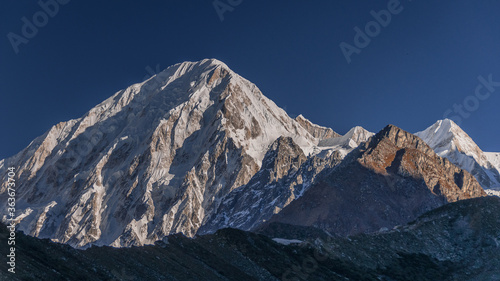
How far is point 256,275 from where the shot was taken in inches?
3406

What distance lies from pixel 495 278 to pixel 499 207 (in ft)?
109

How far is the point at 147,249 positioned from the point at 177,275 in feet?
21.6

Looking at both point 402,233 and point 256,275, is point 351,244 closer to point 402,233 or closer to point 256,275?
point 402,233

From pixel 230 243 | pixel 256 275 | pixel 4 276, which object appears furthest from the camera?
pixel 230 243

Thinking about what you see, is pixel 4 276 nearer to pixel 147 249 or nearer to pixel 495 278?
pixel 147 249

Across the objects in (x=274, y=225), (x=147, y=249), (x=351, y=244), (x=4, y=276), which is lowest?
(x=4, y=276)

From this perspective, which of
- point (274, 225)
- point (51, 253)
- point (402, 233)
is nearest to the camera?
point (51, 253)

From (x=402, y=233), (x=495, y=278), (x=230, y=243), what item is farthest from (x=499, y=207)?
(x=230, y=243)

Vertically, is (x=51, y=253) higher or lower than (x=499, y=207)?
lower

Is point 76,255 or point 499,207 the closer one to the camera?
point 76,255

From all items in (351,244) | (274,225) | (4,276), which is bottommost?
(4,276)

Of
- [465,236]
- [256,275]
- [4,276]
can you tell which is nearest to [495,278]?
[465,236]

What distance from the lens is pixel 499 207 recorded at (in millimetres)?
128875

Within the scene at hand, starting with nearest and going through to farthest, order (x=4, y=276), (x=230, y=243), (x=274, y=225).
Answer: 1. (x=4, y=276)
2. (x=230, y=243)
3. (x=274, y=225)
